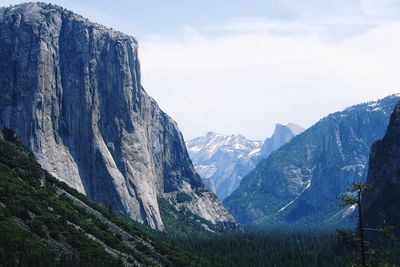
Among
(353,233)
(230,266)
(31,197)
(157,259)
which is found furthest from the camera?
(230,266)

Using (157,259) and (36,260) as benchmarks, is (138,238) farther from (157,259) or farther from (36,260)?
(36,260)

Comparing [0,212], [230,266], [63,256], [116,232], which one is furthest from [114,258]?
[230,266]

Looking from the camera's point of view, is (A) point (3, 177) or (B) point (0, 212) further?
(A) point (3, 177)

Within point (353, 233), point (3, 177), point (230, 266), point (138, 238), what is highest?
point (3, 177)

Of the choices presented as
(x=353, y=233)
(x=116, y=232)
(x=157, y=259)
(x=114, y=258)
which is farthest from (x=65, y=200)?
(x=353, y=233)

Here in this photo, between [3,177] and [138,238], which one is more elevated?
[3,177]

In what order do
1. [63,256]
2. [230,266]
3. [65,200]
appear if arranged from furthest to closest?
[230,266] < [65,200] < [63,256]

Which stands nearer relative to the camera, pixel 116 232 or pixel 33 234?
pixel 33 234

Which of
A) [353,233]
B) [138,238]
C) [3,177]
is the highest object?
[3,177]

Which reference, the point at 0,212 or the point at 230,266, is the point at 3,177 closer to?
the point at 0,212
